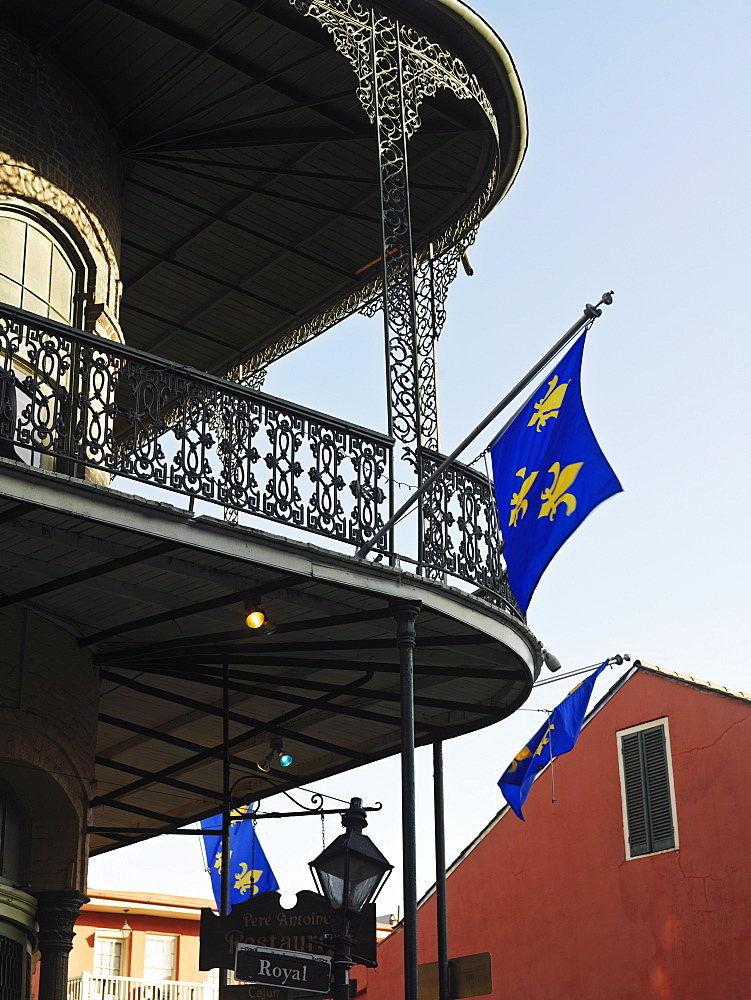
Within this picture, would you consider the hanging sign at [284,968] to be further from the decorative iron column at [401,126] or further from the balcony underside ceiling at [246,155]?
the balcony underside ceiling at [246,155]

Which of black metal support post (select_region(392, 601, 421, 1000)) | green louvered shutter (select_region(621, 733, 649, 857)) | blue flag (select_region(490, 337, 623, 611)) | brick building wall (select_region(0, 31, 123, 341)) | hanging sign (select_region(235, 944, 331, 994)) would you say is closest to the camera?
hanging sign (select_region(235, 944, 331, 994))

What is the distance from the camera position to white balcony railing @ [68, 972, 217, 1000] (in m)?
29.3

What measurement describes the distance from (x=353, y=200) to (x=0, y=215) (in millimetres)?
3946

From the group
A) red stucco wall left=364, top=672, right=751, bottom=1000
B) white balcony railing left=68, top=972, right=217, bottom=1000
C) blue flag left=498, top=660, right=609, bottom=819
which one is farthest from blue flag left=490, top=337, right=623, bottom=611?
white balcony railing left=68, top=972, right=217, bottom=1000

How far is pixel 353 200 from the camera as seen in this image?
44.4 ft

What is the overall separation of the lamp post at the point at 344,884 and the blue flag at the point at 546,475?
2209 millimetres

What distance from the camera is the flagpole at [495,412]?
31.0ft

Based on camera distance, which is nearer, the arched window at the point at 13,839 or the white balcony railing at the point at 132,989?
the arched window at the point at 13,839

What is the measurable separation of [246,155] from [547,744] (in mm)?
6192

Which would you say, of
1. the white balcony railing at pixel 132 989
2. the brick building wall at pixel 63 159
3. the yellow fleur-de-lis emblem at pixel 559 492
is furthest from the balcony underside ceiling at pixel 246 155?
the white balcony railing at pixel 132 989

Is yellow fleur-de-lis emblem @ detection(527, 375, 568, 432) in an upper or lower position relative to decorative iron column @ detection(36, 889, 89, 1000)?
upper

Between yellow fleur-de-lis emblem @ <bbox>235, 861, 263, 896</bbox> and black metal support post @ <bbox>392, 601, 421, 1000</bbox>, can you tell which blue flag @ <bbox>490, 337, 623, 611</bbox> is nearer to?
black metal support post @ <bbox>392, 601, 421, 1000</bbox>

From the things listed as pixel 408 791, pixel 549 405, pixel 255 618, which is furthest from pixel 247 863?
pixel 549 405

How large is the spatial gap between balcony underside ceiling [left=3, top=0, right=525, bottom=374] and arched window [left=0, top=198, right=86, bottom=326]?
1489 mm
